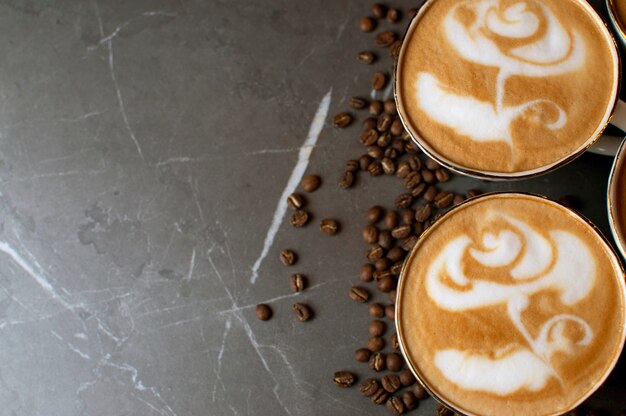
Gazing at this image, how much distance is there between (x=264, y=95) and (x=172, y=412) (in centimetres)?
75

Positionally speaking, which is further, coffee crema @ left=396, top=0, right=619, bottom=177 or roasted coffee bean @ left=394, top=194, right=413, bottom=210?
roasted coffee bean @ left=394, top=194, right=413, bottom=210

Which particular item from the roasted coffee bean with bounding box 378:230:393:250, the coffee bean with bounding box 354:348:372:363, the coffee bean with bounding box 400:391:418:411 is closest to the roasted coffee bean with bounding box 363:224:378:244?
the roasted coffee bean with bounding box 378:230:393:250

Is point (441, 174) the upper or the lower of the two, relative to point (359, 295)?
upper

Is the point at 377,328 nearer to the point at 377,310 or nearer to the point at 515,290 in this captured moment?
the point at 377,310

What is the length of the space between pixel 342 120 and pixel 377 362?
0.54 metres

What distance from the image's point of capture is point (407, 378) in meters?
1.40

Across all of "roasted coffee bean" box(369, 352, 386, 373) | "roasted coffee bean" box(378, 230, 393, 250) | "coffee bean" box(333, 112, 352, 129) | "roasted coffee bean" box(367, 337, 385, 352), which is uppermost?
"coffee bean" box(333, 112, 352, 129)

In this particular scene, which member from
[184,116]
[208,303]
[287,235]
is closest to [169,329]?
[208,303]

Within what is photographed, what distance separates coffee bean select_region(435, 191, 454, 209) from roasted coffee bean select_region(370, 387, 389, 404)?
0.42m

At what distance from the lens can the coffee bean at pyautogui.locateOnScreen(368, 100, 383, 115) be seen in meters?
1.47

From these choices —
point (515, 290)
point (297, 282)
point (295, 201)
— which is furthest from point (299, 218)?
point (515, 290)

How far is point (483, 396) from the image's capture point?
1.16 m

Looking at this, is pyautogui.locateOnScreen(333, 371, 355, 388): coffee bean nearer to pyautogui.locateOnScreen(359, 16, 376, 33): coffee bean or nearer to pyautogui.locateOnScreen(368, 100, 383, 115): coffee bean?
pyautogui.locateOnScreen(368, 100, 383, 115): coffee bean

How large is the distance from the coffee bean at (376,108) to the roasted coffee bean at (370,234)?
258 mm
